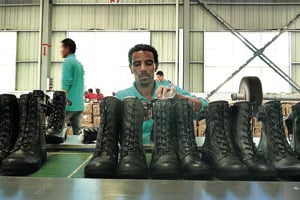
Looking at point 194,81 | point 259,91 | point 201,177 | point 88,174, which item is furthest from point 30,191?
point 194,81

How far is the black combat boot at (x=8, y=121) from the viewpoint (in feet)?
2.92

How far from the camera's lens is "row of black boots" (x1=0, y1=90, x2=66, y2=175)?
2.64 feet

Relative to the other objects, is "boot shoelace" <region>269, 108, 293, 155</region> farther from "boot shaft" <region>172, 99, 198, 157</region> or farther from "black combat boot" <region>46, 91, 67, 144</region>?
"black combat boot" <region>46, 91, 67, 144</region>

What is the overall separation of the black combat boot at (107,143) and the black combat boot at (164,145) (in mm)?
98

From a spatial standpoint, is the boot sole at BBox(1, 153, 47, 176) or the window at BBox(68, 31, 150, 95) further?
the window at BBox(68, 31, 150, 95)

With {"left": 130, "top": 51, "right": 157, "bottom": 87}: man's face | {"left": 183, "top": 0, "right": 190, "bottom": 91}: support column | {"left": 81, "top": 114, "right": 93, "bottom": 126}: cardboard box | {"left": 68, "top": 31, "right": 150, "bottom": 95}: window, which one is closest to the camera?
{"left": 130, "top": 51, "right": 157, "bottom": 87}: man's face

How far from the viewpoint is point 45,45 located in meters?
7.01

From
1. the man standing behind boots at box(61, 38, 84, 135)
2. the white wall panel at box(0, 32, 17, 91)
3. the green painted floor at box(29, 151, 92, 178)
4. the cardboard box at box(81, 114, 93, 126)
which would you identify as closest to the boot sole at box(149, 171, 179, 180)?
the green painted floor at box(29, 151, 92, 178)

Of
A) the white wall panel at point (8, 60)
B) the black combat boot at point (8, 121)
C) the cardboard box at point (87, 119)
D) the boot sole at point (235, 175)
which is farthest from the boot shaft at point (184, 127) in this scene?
the white wall panel at point (8, 60)

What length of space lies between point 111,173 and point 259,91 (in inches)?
33.9

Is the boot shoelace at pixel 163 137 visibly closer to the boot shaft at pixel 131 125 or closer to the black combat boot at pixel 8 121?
the boot shaft at pixel 131 125

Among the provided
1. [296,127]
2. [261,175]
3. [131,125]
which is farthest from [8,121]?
[296,127]

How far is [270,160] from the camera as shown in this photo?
A: 85cm

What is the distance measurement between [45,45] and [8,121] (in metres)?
6.48
